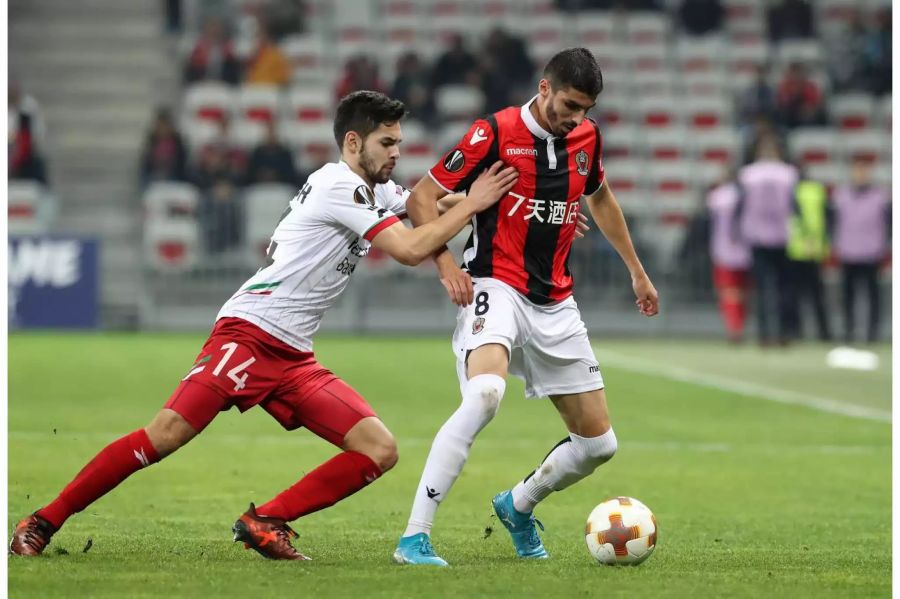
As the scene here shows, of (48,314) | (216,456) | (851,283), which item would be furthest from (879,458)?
(48,314)

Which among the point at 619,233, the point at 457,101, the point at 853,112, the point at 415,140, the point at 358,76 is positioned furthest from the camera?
the point at 853,112

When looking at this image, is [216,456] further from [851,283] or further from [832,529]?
[851,283]

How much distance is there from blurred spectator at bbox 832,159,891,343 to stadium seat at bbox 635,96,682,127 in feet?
17.4

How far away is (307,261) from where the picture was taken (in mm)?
6418

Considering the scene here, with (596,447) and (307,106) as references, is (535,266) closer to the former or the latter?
(596,447)

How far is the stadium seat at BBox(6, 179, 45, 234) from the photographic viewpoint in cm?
2197

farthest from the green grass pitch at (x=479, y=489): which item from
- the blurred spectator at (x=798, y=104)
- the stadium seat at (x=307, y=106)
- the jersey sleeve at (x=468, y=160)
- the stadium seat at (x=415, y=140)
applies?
the blurred spectator at (x=798, y=104)

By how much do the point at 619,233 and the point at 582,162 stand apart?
50 centimetres

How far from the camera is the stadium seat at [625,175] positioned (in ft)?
79.6

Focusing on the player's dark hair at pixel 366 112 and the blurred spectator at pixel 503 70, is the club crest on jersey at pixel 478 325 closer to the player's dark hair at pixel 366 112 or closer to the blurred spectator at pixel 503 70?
the player's dark hair at pixel 366 112

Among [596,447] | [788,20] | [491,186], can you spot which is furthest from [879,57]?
[491,186]

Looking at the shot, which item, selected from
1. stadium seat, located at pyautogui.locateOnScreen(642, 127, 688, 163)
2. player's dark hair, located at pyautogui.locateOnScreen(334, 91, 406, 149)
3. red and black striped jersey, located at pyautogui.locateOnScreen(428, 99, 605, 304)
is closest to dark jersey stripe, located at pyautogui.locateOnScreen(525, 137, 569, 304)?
red and black striped jersey, located at pyautogui.locateOnScreen(428, 99, 605, 304)

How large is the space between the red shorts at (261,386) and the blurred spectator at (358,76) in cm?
1790

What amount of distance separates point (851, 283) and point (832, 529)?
13573mm
